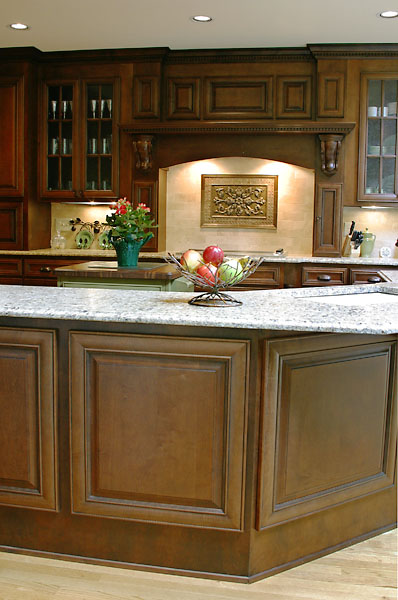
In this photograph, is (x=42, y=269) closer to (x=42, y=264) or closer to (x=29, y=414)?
(x=42, y=264)

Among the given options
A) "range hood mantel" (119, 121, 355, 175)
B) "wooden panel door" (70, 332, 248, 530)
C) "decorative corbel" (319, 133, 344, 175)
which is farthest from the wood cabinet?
"wooden panel door" (70, 332, 248, 530)

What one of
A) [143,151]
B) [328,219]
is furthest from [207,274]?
[143,151]

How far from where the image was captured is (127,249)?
4.04 metres

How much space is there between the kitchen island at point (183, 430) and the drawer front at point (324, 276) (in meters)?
2.70

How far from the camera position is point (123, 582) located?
6.49 ft

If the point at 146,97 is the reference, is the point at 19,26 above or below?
above

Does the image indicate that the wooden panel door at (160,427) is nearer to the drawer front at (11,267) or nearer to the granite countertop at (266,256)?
the granite countertop at (266,256)

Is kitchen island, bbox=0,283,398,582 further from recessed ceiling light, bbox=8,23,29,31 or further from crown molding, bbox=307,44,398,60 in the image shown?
crown molding, bbox=307,44,398,60

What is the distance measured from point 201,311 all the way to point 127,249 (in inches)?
85.5

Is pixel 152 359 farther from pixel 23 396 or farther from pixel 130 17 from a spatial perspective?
pixel 130 17

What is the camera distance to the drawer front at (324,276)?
479cm

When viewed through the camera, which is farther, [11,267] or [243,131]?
[11,267]

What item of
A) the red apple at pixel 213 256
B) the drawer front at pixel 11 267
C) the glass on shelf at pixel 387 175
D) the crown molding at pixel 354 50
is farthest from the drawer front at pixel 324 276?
the red apple at pixel 213 256

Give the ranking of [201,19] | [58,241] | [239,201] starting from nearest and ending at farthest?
[201,19], [239,201], [58,241]
